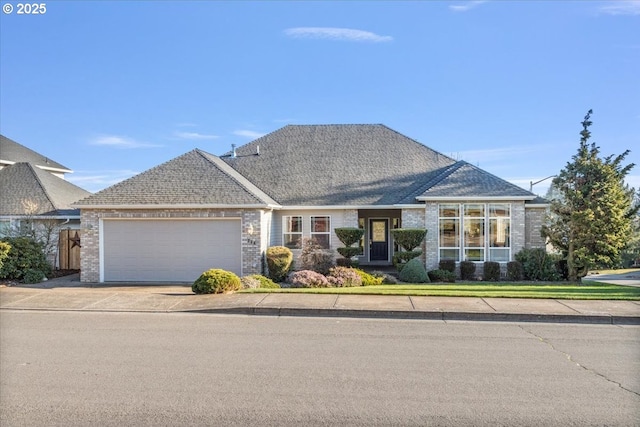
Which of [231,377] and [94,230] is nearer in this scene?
[231,377]

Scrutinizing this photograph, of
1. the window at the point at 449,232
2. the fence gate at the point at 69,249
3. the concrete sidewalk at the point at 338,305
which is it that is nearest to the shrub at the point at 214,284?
the concrete sidewalk at the point at 338,305

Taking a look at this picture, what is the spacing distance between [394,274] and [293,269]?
4160 millimetres

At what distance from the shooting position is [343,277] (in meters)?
17.2

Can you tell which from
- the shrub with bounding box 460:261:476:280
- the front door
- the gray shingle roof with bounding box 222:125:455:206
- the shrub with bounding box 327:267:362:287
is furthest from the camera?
the front door

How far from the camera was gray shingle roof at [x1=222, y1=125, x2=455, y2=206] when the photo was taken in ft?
72.0

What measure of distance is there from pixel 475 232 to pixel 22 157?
2424 cm

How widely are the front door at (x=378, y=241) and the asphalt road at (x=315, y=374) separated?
47.4ft

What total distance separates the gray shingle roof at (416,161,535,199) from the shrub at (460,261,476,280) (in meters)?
2.74

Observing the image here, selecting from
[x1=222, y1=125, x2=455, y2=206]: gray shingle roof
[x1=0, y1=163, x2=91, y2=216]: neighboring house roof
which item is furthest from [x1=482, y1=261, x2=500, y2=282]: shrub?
[x1=0, y1=163, x2=91, y2=216]: neighboring house roof

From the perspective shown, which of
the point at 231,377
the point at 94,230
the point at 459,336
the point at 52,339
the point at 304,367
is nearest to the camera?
the point at 231,377

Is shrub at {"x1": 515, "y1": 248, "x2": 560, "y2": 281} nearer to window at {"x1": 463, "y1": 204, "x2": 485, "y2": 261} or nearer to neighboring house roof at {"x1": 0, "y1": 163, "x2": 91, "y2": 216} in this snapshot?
window at {"x1": 463, "y1": 204, "x2": 485, "y2": 261}

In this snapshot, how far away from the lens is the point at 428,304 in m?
12.8

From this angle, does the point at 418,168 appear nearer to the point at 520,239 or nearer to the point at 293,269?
the point at 520,239

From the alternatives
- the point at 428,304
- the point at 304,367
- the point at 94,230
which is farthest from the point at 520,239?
the point at 94,230
